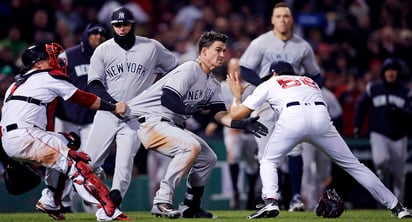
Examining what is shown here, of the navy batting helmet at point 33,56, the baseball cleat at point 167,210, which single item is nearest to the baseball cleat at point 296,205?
the baseball cleat at point 167,210

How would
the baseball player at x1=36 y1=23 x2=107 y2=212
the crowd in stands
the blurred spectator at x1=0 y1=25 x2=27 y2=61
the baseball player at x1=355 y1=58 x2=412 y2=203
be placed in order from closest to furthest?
the baseball player at x1=36 y1=23 x2=107 y2=212 → the baseball player at x1=355 y1=58 x2=412 y2=203 → the blurred spectator at x1=0 y1=25 x2=27 y2=61 → the crowd in stands

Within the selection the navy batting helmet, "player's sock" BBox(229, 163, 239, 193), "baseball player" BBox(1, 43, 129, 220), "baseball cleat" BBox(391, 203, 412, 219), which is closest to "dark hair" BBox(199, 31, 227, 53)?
"baseball player" BBox(1, 43, 129, 220)

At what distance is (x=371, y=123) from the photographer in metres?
17.3

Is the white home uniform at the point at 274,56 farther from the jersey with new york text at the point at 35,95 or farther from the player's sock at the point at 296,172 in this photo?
the jersey with new york text at the point at 35,95

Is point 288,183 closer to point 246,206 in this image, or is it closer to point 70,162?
→ point 246,206

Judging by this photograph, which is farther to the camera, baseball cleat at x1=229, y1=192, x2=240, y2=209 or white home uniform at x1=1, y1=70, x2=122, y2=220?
baseball cleat at x1=229, y1=192, x2=240, y2=209

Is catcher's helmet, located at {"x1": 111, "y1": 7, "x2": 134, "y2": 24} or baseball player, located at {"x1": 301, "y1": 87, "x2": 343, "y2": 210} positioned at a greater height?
catcher's helmet, located at {"x1": 111, "y1": 7, "x2": 134, "y2": 24}

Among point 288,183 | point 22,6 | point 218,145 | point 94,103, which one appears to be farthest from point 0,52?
point 94,103

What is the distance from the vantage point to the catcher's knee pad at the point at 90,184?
10.8 metres

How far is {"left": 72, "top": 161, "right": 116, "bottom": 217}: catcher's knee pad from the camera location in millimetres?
10789

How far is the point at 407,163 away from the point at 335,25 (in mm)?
4885

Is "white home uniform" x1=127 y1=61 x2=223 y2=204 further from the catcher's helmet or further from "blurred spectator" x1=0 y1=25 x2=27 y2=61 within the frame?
"blurred spectator" x1=0 y1=25 x2=27 y2=61

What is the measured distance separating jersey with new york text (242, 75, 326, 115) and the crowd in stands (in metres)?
7.21

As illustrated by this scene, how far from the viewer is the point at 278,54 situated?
47.2 ft
